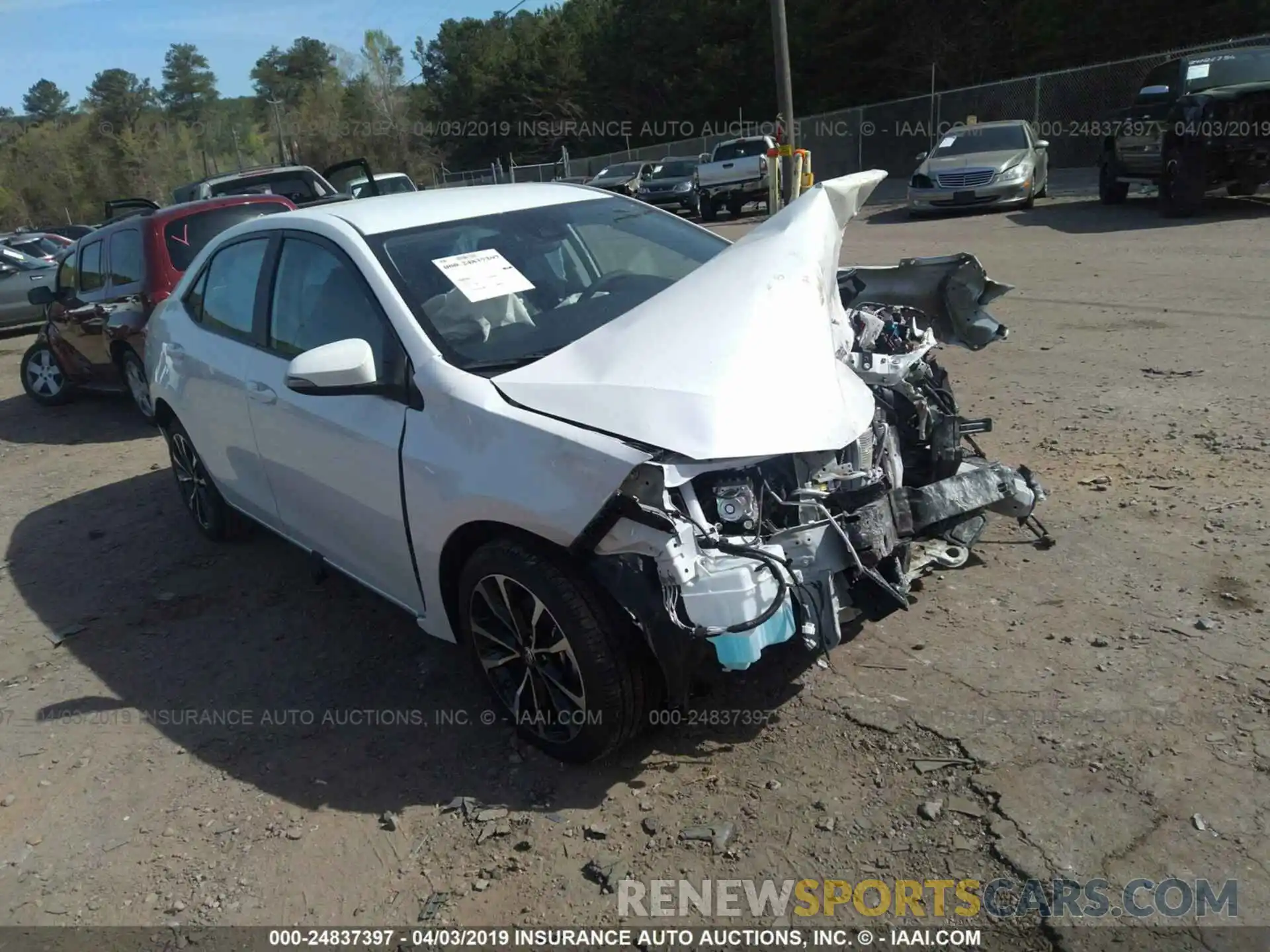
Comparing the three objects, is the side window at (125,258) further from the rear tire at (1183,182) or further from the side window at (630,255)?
the rear tire at (1183,182)

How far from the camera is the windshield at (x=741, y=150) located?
23.4 metres

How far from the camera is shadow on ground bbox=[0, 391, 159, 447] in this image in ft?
29.0

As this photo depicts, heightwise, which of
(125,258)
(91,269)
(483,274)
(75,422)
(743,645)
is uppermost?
(483,274)

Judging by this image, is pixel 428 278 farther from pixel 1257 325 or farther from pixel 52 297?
pixel 52 297

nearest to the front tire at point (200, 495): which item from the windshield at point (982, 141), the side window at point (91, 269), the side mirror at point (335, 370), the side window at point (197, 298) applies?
the side window at point (197, 298)

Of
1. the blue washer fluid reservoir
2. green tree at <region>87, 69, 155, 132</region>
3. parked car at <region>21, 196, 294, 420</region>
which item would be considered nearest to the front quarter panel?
the blue washer fluid reservoir

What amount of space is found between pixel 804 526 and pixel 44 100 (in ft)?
525

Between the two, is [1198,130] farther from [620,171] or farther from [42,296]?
[620,171]

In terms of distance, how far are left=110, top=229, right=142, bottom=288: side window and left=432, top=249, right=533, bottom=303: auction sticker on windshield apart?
552 centimetres

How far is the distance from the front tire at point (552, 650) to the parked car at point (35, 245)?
57.8 ft

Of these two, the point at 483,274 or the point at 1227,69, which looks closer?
the point at 483,274

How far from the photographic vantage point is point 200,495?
5.58m

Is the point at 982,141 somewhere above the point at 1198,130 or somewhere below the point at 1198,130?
below

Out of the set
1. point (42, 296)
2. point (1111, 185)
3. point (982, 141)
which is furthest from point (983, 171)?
point (42, 296)
